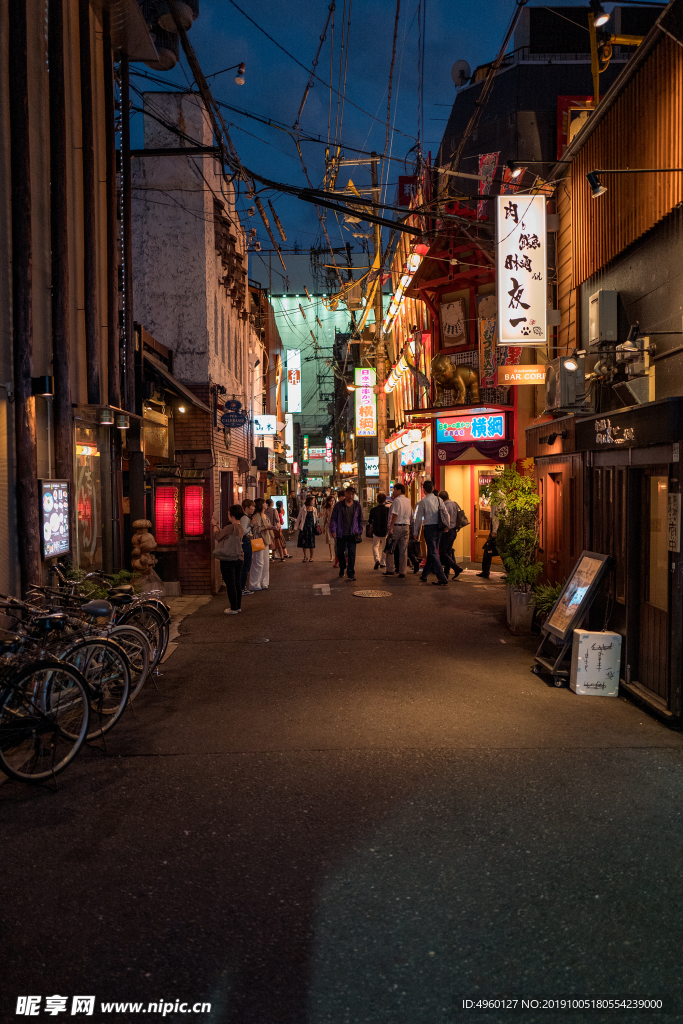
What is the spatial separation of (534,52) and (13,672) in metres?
24.1

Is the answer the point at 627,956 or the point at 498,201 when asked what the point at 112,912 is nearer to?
the point at 627,956

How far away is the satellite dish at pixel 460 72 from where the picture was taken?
909 inches

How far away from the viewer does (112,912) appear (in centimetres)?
362

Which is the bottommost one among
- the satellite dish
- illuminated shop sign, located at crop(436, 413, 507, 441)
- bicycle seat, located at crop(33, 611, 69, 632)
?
bicycle seat, located at crop(33, 611, 69, 632)

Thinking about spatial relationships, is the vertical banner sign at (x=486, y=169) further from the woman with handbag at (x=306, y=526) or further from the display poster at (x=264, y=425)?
the display poster at (x=264, y=425)

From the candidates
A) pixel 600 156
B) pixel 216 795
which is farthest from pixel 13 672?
pixel 600 156

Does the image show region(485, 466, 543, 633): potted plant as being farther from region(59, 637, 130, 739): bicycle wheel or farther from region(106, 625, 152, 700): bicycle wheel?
region(59, 637, 130, 739): bicycle wheel

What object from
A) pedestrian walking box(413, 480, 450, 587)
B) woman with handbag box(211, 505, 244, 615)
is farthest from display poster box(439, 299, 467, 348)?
woman with handbag box(211, 505, 244, 615)

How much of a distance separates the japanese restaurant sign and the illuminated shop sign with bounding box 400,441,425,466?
1043 cm

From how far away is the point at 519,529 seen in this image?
425 inches

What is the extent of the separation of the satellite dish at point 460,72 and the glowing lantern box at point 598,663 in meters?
21.5

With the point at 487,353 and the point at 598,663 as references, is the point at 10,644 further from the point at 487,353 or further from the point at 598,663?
the point at 487,353

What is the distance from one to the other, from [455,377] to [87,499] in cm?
1358

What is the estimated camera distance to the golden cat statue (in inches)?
→ 827
